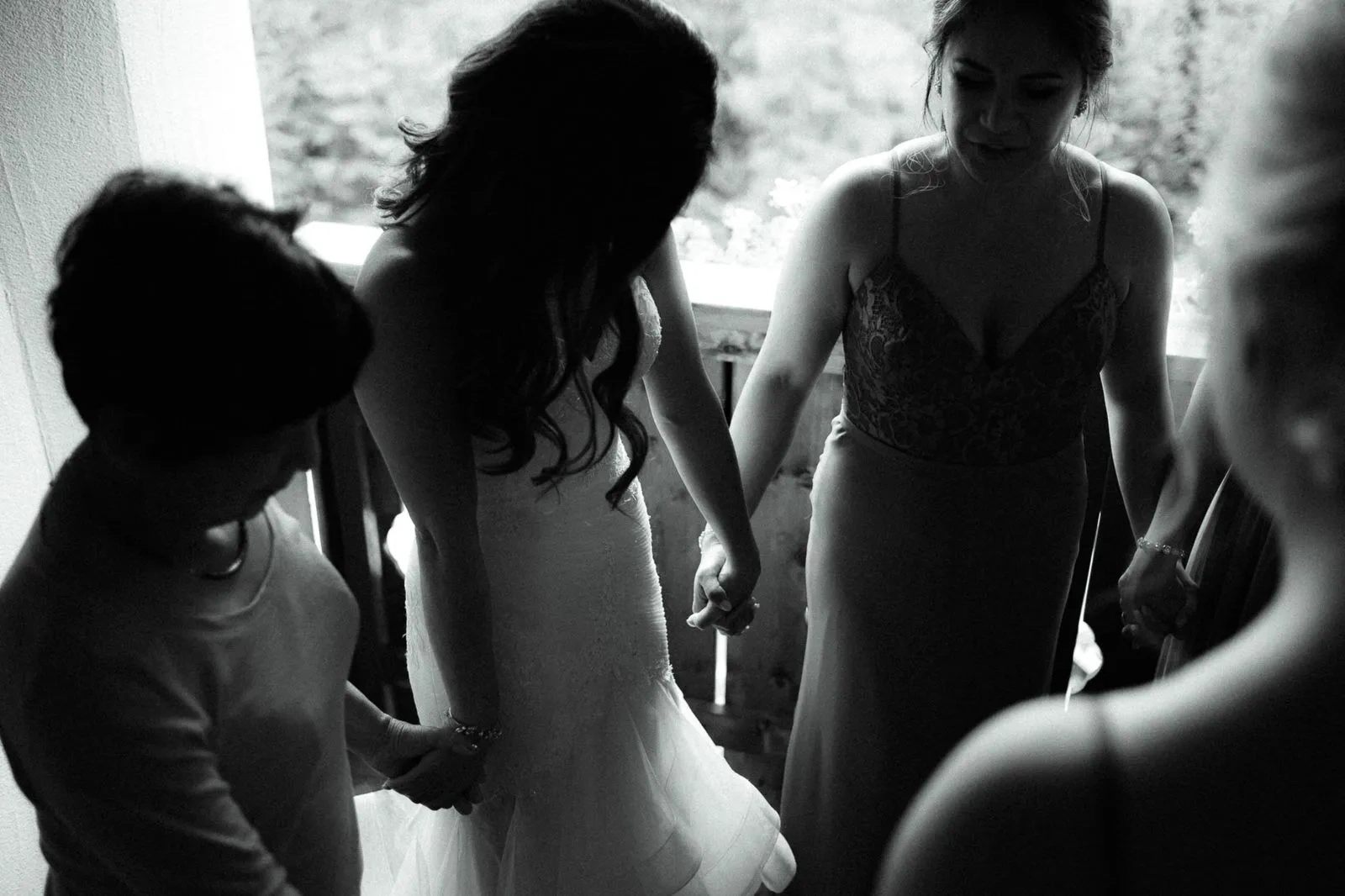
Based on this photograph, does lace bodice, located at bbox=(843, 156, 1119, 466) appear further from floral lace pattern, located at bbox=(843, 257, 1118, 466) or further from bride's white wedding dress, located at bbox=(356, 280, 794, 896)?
bride's white wedding dress, located at bbox=(356, 280, 794, 896)

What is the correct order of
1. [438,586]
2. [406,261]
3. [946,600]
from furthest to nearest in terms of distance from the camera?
1. [946,600]
2. [438,586]
3. [406,261]

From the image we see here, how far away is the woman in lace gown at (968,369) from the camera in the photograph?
1.30 m

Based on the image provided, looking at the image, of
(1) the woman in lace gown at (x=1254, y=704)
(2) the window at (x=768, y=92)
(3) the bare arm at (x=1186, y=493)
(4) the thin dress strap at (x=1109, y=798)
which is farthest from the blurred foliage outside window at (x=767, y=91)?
(4) the thin dress strap at (x=1109, y=798)

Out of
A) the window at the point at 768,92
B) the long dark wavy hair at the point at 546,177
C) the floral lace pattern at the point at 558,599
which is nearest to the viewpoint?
the long dark wavy hair at the point at 546,177

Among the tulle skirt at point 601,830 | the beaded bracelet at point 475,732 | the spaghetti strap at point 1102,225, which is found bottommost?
the tulle skirt at point 601,830

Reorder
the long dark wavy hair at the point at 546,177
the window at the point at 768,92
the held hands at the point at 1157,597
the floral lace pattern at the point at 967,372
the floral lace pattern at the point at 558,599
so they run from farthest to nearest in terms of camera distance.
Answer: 1. the window at the point at 768,92
2. the held hands at the point at 1157,597
3. the floral lace pattern at the point at 967,372
4. the floral lace pattern at the point at 558,599
5. the long dark wavy hair at the point at 546,177

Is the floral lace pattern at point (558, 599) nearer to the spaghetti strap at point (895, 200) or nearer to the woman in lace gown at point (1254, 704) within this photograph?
the spaghetti strap at point (895, 200)

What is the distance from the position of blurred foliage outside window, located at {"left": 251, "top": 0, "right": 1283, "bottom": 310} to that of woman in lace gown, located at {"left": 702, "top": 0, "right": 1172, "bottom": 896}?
0.45 metres

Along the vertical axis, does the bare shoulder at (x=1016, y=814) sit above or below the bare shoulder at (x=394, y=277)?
below

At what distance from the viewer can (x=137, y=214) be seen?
698mm

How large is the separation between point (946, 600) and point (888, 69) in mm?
1032

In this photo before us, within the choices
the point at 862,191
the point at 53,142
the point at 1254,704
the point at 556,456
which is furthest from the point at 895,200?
the point at 53,142

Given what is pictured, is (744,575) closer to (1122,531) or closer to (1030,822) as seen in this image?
(1122,531)

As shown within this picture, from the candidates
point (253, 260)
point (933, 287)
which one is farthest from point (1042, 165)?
point (253, 260)
